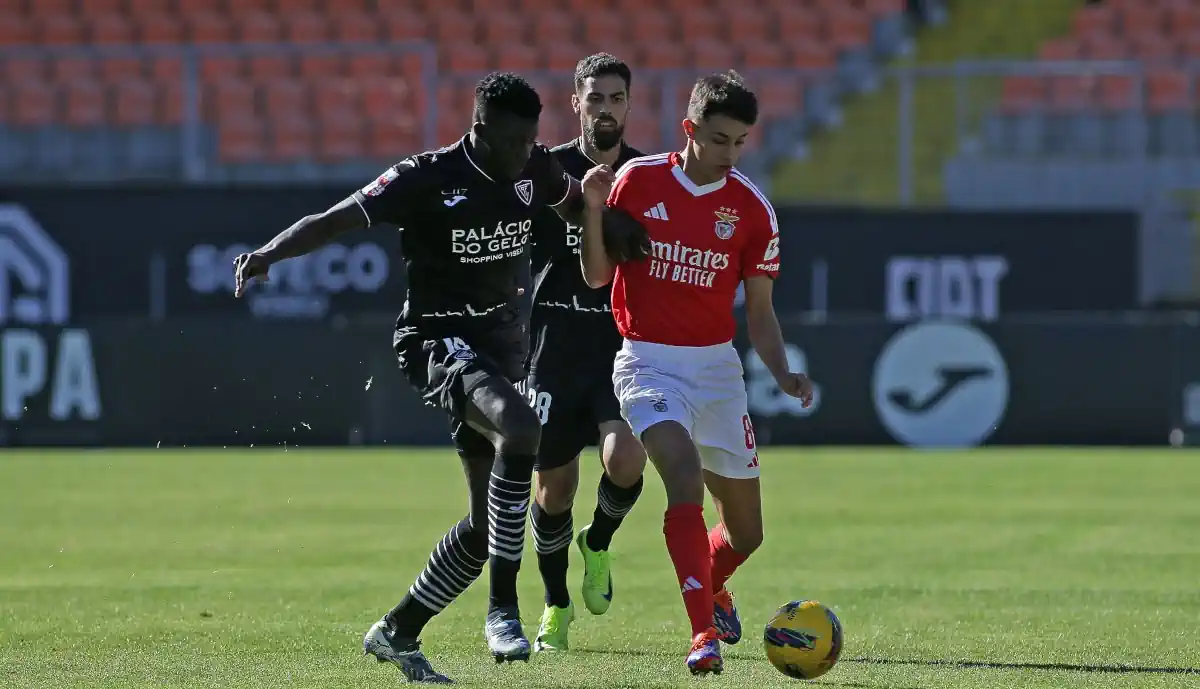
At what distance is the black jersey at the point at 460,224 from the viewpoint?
671 centimetres

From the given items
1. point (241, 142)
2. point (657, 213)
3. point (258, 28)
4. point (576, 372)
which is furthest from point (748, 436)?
point (258, 28)

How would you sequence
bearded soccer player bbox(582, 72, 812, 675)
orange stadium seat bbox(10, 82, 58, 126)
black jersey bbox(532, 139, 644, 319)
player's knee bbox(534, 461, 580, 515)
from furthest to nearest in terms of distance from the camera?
orange stadium seat bbox(10, 82, 58, 126), black jersey bbox(532, 139, 644, 319), player's knee bbox(534, 461, 580, 515), bearded soccer player bbox(582, 72, 812, 675)

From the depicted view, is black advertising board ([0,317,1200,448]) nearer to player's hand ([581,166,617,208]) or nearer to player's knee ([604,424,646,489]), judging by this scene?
player's knee ([604,424,646,489])

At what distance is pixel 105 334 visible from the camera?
17.9m

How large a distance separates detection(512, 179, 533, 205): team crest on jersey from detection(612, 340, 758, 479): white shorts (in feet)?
2.14

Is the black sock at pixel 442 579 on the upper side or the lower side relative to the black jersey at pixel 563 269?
lower

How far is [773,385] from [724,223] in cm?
1111

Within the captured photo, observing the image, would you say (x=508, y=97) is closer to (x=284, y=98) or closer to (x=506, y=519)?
(x=506, y=519)

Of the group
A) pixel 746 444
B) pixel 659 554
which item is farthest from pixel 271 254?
pixel 659 554

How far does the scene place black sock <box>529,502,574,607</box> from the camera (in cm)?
762

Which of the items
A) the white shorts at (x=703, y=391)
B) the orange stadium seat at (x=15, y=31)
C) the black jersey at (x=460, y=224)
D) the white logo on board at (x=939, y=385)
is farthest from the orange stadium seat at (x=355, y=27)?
the white shorts at (x=703, y=391)

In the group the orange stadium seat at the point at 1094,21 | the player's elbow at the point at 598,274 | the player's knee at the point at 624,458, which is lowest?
the player's knee at the point at 624,458

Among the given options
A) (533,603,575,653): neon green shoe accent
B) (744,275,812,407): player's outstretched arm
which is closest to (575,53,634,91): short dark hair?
(744,275,812,407): player's outstretched arm

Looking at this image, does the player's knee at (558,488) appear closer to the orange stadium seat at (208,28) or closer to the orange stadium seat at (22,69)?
the orange stadium seat at (22,69)
